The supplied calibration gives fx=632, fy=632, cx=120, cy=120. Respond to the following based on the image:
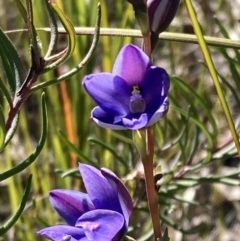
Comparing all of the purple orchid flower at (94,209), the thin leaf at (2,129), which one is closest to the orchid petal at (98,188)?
the purple orchid flower at (94,209)

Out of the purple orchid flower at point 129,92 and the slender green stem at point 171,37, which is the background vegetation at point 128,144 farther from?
the purple orchid flower at point 129,92

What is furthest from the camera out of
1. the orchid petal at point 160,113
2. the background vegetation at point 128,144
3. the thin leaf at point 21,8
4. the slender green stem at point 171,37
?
the background vegetation at point 128,144

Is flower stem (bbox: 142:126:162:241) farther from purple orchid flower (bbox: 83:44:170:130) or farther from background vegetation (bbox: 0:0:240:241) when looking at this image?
background vegetation (bbox: 0:0:240:241)

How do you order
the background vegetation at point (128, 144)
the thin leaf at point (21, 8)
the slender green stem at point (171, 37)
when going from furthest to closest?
the background vegetation at point (128, 144)
the slender green stem at point (171, 37)
the thin leaf at point (21, 8)

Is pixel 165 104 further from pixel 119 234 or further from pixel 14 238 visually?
pixel 14 238

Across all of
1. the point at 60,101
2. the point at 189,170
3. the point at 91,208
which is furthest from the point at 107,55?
the point at 91,208

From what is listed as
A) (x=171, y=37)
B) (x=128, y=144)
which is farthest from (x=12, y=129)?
(x=128, y=144)
